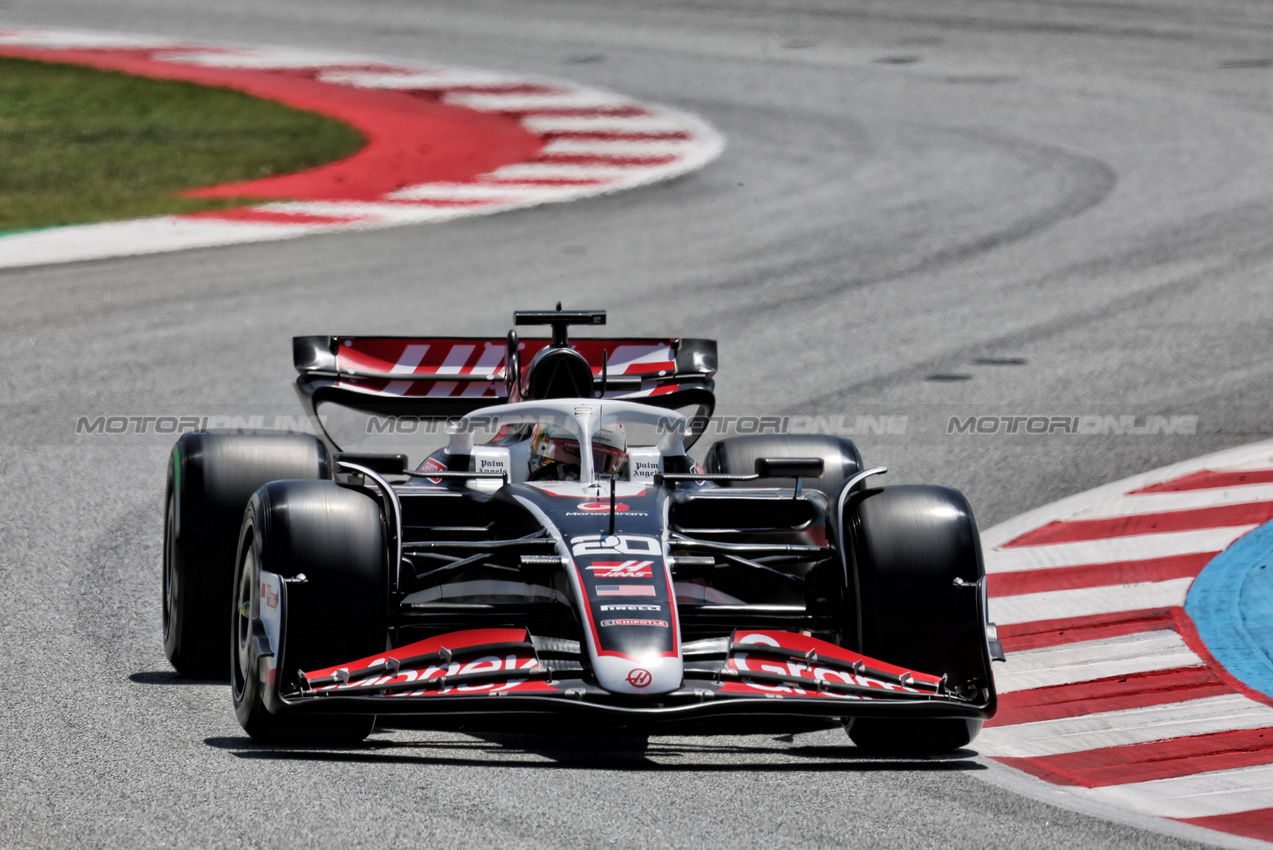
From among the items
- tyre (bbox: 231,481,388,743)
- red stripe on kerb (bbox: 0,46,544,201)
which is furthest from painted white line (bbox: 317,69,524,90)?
tyre (bbox: 231,481,388,743)

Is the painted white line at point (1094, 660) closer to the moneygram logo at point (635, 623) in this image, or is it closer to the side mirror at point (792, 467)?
the side mirror at point (792, 467)

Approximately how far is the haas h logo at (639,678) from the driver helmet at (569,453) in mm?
1592

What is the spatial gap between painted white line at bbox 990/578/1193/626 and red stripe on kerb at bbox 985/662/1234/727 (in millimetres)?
797

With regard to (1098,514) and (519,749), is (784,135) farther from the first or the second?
(519,749)

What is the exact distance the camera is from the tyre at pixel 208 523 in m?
7.36

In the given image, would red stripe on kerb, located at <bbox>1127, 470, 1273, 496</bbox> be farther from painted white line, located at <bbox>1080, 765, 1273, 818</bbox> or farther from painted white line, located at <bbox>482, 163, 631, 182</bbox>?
painted white line, located at <bbox>482, 163, 631, 182</bbox>

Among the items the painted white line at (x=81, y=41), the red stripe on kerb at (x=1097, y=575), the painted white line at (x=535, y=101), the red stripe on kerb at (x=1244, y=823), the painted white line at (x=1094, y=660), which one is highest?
the painted white line at (x=81, y=41)

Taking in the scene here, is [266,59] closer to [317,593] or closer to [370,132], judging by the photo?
[370,132]

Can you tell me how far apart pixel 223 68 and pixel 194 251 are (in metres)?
7.81

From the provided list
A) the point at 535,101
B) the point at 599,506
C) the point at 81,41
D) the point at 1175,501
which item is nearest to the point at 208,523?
the point at 599,506

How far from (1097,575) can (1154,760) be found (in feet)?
7.50

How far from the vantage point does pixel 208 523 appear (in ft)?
24.5

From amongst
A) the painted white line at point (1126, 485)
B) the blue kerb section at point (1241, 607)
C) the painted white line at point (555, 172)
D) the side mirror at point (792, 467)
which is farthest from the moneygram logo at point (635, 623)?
the painted white line at point (555, 172)

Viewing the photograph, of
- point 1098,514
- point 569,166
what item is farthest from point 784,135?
point 1098,514
